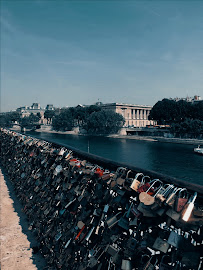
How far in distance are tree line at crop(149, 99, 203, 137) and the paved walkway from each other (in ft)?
218

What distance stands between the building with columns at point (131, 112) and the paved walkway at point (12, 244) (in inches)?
4888

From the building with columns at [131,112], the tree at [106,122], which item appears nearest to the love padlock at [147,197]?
the tree at [106,122]

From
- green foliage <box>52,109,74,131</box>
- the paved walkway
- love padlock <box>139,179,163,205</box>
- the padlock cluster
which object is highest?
green foliage <box>52,109,74,131</box>

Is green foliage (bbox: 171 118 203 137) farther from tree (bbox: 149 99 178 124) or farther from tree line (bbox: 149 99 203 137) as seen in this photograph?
tree (bbox: 149 99 178 124)

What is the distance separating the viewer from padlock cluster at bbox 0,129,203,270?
2.69 m

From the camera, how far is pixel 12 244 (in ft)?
23.2

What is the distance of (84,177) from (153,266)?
90.8 inches

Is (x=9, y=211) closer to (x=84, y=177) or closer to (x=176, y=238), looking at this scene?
(x=84, y=177)

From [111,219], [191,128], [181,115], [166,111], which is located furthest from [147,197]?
[166,111]

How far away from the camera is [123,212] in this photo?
3.69 metres

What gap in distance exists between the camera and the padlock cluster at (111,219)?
2.69m

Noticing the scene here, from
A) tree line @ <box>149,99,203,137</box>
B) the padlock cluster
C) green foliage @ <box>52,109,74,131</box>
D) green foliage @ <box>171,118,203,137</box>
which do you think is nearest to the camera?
the padlock cluster

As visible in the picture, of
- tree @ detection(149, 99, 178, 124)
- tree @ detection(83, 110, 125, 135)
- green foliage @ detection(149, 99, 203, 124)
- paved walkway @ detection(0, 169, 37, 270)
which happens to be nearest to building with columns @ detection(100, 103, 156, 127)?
tree @ detection(83, 110, 125, 135)

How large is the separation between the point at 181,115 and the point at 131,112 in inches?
2480
